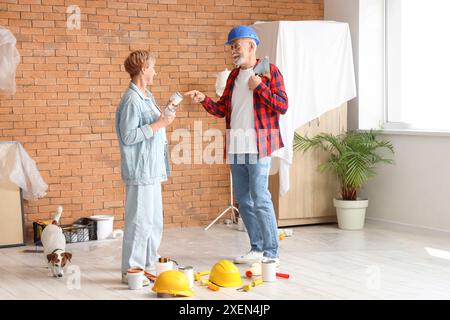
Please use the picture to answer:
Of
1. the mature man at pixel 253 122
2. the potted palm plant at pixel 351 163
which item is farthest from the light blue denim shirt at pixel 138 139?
the potted palm plant at pixel 351 163

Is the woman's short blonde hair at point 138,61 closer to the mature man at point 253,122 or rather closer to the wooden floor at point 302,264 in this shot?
the mature man at point 253,122

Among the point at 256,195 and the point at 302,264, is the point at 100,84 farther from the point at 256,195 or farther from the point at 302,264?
the point at 302,264

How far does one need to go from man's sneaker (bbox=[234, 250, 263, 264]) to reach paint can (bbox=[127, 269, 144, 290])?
924 millimetres

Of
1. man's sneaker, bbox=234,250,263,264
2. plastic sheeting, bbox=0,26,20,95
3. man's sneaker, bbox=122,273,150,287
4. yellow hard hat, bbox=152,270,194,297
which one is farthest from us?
plastic sheeting, bbox=0,26,20,95

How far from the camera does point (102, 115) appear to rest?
6574mm

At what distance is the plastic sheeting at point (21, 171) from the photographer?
6012mm

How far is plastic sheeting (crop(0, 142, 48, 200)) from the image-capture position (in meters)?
6.01

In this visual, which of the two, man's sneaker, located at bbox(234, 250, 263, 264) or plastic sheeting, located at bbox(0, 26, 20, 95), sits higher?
plastic sheeting, located at bbox(0, 26, 20, 95)

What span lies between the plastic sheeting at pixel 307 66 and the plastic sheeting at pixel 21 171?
1.95 metres

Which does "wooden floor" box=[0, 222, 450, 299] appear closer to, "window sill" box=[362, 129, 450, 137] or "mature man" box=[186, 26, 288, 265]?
"mature man" box=[186, 26, 288, 265]

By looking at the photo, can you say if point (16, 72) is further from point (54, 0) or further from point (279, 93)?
point (279, 93)

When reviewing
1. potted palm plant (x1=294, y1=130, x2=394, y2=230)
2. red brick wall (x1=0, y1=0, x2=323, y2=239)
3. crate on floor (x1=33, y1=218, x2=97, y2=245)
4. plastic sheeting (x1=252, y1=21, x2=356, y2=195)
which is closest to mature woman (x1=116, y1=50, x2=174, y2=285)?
crate on floor (x1=33, y1=218, x2=97, y2=245)

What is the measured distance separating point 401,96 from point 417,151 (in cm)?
66

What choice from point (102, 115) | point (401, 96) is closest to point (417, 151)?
point (401, 96)
